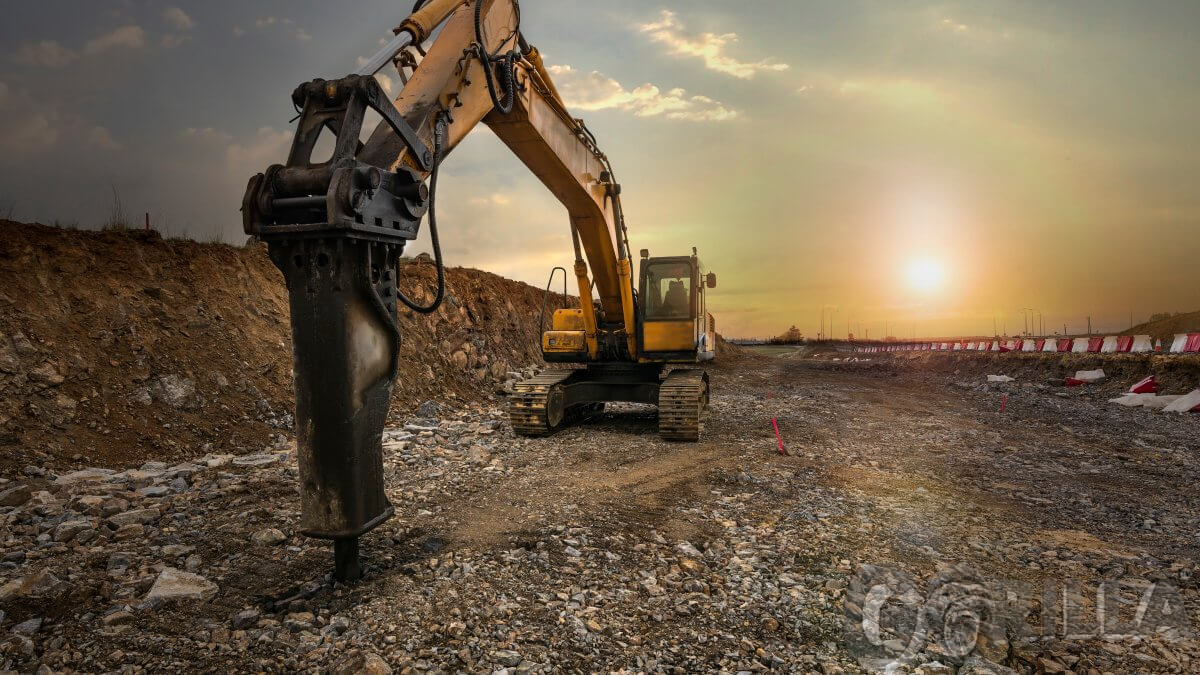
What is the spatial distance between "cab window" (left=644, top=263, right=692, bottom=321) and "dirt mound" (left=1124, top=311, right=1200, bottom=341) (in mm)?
40827

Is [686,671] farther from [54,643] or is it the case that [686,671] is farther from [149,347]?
[149,347]

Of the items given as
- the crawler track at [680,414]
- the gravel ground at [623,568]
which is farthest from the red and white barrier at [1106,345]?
the crawler track at [680,414]

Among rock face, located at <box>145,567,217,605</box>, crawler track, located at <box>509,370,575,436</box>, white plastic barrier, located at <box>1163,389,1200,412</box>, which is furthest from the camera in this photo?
white plastic barrier, located at <box>1163,389,1200,412</box>

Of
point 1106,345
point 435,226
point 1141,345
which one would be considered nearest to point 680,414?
point 435,226

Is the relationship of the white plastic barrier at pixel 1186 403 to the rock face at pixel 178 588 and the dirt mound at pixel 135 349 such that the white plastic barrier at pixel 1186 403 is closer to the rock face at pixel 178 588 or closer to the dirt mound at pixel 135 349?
the dirt mound at pixel 135 349

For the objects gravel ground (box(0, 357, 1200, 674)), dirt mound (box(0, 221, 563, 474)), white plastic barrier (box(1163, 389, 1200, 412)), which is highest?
dirt mound (box(0, 221, 563, 474))

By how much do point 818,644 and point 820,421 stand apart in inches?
351

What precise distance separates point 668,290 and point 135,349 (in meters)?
8.13

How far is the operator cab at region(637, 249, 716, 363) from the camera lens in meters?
10.2

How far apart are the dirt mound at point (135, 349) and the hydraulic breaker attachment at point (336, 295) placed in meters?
5.95

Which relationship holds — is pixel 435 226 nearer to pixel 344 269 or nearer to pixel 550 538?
pixel 344 269

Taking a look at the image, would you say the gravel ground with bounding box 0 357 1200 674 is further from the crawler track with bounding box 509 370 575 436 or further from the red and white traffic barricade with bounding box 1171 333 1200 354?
the red and white traffic barricade with bounding box 1171 333 1200 354

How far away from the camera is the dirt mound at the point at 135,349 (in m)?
7.67

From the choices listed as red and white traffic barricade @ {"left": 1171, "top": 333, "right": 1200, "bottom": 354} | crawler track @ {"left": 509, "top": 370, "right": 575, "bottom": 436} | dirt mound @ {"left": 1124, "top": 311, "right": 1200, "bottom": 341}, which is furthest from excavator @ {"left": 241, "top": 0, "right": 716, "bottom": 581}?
dirt mound @ {"left": 1124, "top": 311, "right": 1200, "bottom": 341}
